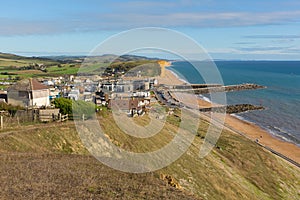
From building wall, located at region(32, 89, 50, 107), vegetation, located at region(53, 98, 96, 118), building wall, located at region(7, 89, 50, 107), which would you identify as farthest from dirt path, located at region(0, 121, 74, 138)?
building wall, located at region(7, 89, 50, 107)

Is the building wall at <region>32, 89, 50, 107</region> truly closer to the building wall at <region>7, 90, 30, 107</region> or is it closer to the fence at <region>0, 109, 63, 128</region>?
the building wall at <region>7, 90, 30, 107</region>

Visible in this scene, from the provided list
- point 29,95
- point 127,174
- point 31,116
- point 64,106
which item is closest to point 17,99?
point 29,95

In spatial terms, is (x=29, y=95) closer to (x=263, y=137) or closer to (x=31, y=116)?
(x=31, y=116)

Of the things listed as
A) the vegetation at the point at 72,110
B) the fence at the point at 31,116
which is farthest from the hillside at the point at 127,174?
the fence at the point at 31,116

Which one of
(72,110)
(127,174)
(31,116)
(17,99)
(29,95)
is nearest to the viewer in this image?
(127,174)

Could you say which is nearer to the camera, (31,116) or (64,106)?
(31,116)

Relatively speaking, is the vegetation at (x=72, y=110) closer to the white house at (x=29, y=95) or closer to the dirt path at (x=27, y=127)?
the dirt path at (x=27, y=127)
